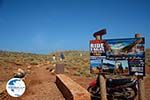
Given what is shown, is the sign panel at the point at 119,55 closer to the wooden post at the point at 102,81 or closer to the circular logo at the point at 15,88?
the wooden post at the point at 102,81

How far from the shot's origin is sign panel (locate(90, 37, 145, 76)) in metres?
8.83

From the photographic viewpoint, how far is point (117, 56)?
9320 mm

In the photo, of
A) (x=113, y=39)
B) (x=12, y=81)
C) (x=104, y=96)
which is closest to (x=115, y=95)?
(x=104, y=96)

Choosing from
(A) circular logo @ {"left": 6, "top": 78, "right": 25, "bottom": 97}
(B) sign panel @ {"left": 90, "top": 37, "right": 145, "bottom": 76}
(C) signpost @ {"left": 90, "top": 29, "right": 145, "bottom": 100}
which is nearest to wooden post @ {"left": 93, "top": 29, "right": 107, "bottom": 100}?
(C) signpost @ {"left": 90, "top": 29, "right": 145, "bottom": 100}

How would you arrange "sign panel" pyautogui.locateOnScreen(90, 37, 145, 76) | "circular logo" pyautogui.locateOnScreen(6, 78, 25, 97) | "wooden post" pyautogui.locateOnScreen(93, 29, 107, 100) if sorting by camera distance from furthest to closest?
"wooden post" pyautogui.locateOnScreen(93, 29, 107, 100) < "sign panel" pyautogui.locateOnScreen(90, 37, 145, 76) < "circular logo" pyautogui.locateOnScreen(6, 78, 25, 97)

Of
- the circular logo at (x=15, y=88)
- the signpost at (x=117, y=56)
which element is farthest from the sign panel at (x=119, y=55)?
the circular logo at (x=15, y=88)

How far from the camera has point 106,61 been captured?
9547 millimetres

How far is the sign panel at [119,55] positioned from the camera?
8.83m

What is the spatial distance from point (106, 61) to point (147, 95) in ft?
15.2

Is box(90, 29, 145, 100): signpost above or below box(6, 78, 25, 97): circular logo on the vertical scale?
above

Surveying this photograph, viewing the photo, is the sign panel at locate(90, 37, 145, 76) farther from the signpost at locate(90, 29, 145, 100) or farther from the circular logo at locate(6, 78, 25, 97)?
the circular logo at locate(6, 78, 25, 97)

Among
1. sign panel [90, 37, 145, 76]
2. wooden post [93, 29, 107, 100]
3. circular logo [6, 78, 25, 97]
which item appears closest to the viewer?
circular logo [6, 78, 25, 97]

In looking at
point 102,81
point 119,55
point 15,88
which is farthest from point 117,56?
point 15,88

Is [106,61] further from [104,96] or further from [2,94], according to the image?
[2,94]
